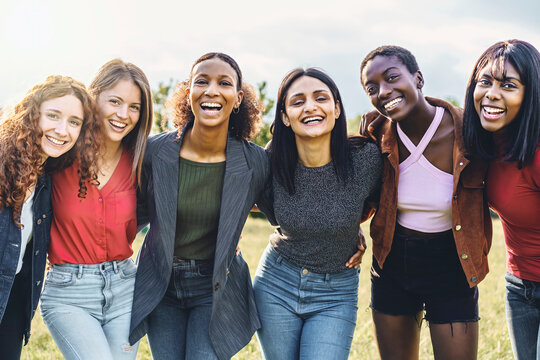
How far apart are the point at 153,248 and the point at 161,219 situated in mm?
254

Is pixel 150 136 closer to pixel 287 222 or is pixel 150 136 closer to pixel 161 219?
pixel 161 219

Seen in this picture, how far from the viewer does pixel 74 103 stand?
3.56 meters

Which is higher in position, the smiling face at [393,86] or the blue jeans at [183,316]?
the smiling face at [393,86]

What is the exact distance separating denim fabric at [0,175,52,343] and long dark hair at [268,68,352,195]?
155 cm

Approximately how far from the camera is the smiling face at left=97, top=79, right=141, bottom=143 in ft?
12.4

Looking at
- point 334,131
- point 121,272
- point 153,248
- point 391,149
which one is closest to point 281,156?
point 334,131

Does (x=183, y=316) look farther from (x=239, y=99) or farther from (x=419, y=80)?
(x=419, y=80)

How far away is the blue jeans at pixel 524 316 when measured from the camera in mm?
3341

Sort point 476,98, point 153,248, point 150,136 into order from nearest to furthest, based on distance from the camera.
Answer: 1. point 476,98
2. point 153,248
3. point 150,136

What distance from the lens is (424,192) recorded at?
366cm

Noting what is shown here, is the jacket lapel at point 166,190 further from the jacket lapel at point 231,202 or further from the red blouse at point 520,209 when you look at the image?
the red blouse at point 520,209

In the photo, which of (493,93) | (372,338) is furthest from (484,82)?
(372,338)

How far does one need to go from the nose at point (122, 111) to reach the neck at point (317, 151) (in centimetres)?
125

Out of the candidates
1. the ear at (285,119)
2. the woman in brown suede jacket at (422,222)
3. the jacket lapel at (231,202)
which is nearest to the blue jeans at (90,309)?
the jacket lapel at (231,202)
